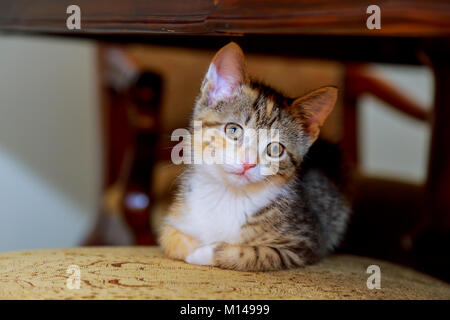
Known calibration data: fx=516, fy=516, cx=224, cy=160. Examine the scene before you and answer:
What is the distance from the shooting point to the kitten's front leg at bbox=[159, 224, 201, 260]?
3.17 ft

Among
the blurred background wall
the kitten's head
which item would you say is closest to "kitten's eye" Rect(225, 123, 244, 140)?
the kitten's head

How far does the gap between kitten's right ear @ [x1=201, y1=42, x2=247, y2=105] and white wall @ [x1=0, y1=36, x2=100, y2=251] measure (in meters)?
1.03

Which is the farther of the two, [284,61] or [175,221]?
[284,61]

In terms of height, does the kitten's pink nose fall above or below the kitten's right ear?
below

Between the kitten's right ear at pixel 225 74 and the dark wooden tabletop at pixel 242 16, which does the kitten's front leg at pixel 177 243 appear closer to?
the kitten's right ear at pixel 225 74

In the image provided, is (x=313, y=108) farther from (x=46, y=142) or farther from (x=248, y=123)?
(x=46, y=142)

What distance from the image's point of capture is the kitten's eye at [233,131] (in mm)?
982

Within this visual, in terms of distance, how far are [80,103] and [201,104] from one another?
1583 millimetres

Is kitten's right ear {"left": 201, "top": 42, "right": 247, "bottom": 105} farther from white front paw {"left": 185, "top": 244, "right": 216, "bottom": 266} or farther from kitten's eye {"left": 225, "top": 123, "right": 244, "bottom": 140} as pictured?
white front paw {"left": 185, "top": 244, "right": 216, "bottom": 266}

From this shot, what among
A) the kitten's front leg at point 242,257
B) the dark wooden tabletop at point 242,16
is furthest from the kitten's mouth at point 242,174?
the dark wooden tabletop at point 242,16

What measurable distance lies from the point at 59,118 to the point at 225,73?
5.10ft
